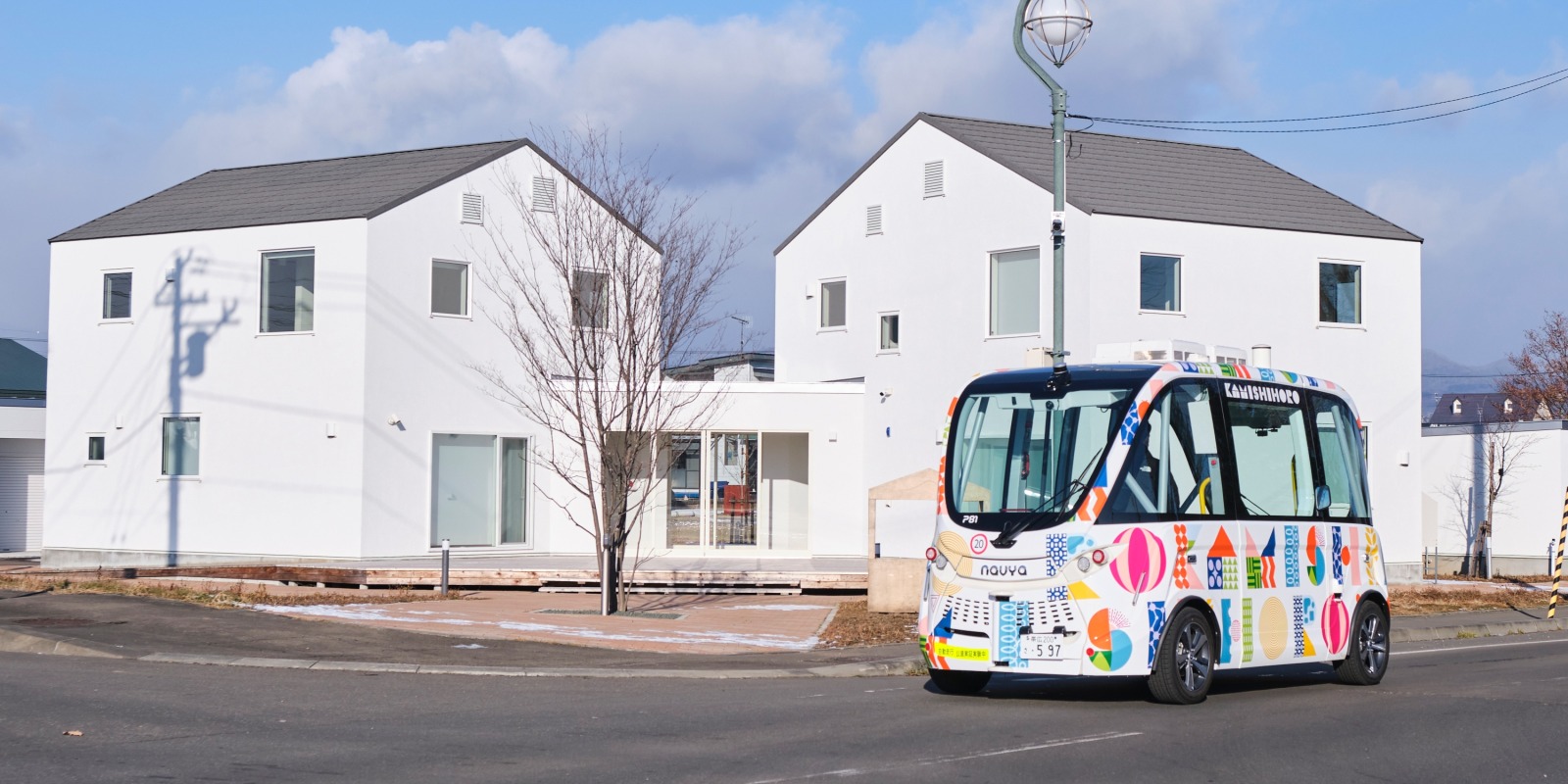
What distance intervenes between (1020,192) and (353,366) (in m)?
12.3

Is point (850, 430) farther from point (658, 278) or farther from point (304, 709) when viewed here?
point (304, 709)

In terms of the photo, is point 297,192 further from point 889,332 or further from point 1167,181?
point 1167,181

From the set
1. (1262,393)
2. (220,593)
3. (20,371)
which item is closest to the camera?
(1262,393)

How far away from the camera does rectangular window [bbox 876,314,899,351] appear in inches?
1191

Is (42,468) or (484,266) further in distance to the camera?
(42,468)

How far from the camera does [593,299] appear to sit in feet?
67.5

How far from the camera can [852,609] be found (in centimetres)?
2089

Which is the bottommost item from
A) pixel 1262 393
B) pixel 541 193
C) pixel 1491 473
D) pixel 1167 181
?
pixel 1491 473

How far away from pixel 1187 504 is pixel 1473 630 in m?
10.6

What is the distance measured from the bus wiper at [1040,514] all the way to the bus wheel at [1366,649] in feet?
12.1

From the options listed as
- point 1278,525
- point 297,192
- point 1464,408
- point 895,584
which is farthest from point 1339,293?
point 1464,408

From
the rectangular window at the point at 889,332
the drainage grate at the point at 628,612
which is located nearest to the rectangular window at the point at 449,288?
the rectangular window at the point at 889,332

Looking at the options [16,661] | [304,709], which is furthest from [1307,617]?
[16,661]

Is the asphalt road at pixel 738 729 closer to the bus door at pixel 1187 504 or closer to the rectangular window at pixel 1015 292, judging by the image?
the bus door at pixel 1187 504
